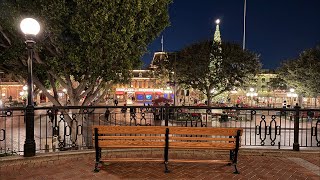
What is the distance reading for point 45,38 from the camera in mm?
12523

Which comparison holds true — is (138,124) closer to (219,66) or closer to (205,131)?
(205,131)

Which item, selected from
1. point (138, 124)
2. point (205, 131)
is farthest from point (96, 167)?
point (138, 124)

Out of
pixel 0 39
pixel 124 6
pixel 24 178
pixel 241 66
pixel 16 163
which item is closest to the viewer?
pixel 24 178

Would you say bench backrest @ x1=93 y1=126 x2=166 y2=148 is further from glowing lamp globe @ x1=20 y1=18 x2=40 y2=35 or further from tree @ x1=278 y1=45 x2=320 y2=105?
tree @ x1=278 y1=45 x2=320 y2=105

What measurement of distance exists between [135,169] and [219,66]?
77.3 ft

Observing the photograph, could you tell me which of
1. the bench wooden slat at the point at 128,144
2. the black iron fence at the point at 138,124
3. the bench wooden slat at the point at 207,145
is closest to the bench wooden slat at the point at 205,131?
the bench wooden slat at the point at 207,145

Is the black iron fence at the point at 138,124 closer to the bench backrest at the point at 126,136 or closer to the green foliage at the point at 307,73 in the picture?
the bench backrest at the point at 126,136

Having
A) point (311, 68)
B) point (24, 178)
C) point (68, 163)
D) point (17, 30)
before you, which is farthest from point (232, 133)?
point (311, 68)

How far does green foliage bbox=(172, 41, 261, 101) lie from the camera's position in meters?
28.4

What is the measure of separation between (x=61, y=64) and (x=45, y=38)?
4.27 ft

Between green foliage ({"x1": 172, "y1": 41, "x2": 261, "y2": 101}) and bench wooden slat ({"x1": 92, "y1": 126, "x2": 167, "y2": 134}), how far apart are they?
22958 mm

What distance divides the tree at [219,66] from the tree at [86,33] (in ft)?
49.9

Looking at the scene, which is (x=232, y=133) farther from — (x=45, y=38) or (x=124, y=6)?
(x=45, y=38)

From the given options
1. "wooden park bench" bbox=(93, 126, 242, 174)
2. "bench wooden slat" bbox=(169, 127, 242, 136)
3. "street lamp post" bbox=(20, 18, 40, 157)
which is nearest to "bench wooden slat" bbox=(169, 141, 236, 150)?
"wooden park bench" bbox=(93, 126, 242, 174)
